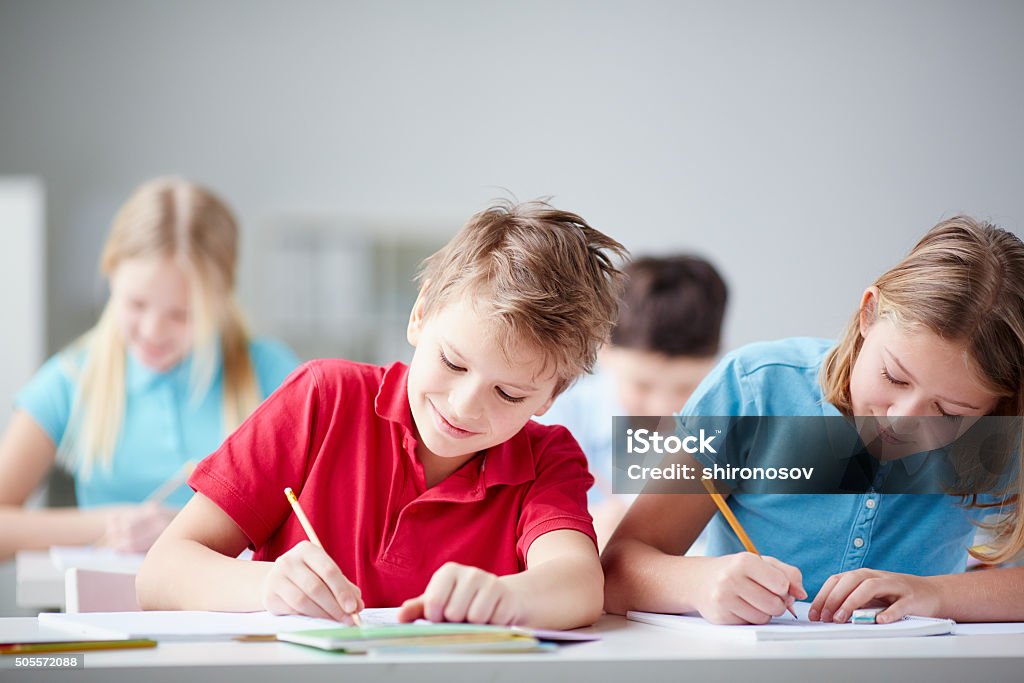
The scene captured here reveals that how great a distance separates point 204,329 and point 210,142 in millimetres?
2292

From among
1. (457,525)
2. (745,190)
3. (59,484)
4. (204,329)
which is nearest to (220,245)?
(204,329)

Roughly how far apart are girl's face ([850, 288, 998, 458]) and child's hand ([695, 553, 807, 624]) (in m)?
0.21

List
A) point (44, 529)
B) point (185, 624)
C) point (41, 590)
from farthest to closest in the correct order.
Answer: point (44, 529), point (41, 590), point (185, 624)

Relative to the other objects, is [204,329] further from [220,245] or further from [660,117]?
[660,117]

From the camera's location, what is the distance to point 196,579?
84 centimetres

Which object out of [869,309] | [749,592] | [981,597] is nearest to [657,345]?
[869,309]

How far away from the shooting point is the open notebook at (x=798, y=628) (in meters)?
0.75

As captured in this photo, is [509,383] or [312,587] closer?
[312,587]

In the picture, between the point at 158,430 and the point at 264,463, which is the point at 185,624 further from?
the point at 158,430

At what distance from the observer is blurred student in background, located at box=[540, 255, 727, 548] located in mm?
2098

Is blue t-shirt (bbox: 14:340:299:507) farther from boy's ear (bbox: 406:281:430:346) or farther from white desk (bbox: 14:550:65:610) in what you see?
boy's ear (bbox: 406:281:430:346)

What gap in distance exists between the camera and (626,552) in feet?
3.17

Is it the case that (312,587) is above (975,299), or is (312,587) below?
below

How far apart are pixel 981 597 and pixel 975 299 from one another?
254mm
